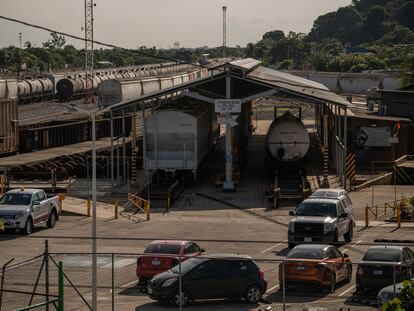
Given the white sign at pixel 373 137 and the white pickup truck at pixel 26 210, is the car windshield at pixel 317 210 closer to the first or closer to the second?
the white pickup truck at pixel 26 210

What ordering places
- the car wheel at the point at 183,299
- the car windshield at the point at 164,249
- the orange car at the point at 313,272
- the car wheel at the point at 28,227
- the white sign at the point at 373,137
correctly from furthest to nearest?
the white sign at the point at 373,137 → the car wheel at the point at 28,227 → the car windshield at the point at 164,249 → the orange car at the point at 313,272 → the car wheel at the point at 183,299

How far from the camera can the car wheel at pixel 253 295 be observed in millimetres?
22344

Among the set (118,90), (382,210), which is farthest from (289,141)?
(118,90)

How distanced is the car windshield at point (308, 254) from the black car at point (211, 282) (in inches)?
88.1

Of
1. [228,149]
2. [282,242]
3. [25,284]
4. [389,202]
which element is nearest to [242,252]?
[282,242]

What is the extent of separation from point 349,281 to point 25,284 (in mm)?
7935

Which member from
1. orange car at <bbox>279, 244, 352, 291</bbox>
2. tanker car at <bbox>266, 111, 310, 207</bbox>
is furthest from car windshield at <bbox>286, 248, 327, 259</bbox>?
tanker car at <bbox>266, 111, 310, 207</bbox>

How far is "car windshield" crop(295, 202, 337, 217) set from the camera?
107 feet

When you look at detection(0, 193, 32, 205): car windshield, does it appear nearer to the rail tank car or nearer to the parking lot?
the parking lot

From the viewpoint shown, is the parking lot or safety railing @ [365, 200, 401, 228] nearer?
the parking lot

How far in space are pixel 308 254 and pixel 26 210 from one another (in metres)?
13.1

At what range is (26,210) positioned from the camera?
34469 mm

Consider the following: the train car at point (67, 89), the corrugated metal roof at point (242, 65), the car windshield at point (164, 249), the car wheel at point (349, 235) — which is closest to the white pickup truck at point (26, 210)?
the car windshield at point (164, 249)

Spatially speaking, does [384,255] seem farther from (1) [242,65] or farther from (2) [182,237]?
(1) [242,65]
